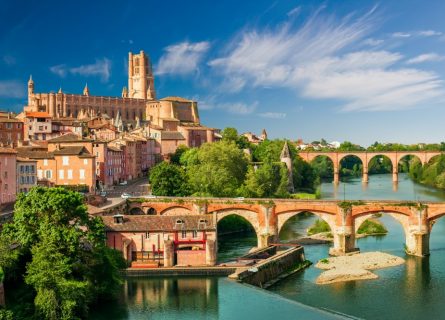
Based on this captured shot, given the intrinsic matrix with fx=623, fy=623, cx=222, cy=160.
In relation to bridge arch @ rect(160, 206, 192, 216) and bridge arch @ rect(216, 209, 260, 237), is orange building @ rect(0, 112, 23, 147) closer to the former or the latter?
bridge arch @ rect(160, 206, 192, 216)

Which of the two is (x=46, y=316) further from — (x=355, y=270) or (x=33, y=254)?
(x=355, y=270)

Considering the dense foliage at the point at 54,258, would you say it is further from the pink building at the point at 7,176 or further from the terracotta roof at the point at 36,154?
the terracotta roof at the point at 36,154

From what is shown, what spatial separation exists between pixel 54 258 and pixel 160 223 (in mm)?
12330

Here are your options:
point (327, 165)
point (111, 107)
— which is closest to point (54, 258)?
point (111, 107)

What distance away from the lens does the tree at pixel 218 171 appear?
60.4 m

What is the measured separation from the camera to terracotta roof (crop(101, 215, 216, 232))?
41.1 meters

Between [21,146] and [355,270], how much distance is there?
3763cm

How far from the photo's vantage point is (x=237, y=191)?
205ft

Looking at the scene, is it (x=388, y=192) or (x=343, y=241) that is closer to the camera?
(x=343, y=241)

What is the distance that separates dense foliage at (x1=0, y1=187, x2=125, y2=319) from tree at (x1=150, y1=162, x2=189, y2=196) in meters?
24.3

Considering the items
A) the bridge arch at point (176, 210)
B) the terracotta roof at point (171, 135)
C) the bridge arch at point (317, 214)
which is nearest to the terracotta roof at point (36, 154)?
the bridge arch at point (176, 210)

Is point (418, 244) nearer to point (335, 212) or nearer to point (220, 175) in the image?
point (335, 212)

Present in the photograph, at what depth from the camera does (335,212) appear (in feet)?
155

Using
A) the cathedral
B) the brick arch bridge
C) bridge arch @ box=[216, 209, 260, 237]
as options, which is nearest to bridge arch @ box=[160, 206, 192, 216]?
bridge arch @ box=[216, 209, 260, 237]
